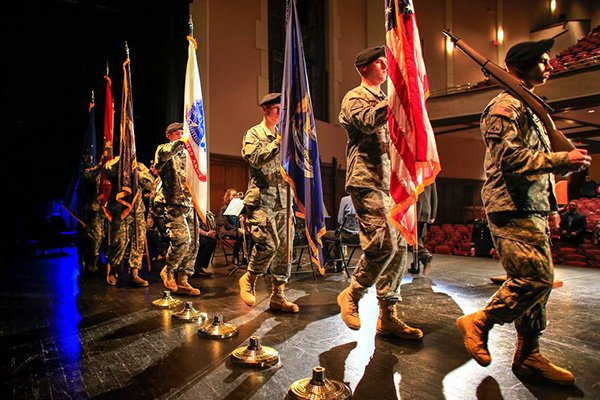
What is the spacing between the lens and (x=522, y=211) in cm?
214

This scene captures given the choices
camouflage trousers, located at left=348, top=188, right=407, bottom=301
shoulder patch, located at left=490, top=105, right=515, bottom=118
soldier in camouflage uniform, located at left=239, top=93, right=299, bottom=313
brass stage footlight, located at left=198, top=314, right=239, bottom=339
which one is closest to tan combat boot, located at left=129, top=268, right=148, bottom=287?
soldier in camouflage uniform, located at left=239, top=93, right=299, bottom=313

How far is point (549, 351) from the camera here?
108 inches

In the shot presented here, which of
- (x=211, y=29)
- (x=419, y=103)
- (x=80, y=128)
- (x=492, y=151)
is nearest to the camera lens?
(x=492, y=151)

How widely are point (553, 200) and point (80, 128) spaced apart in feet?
34.2

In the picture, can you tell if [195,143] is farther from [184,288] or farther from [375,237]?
[375,237]

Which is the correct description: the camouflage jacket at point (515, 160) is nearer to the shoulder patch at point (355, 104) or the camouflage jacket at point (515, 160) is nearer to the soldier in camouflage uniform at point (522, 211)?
the soldier in camouflage uniform at point (522, 211)

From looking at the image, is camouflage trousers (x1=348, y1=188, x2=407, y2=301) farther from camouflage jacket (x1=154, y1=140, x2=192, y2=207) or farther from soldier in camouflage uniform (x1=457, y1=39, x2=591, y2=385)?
camouflage jacket (x1=154, y1=140, x2=192, y2=207)

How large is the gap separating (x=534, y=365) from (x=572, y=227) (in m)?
7.67

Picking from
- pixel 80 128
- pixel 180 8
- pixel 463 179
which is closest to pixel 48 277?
pixel 80 128

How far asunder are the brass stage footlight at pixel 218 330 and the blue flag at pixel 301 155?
0.84 meters

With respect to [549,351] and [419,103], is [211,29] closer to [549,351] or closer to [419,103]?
[419,103]

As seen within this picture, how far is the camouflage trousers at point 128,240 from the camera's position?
5.57m

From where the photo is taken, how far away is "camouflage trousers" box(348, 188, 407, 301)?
8.88 feet

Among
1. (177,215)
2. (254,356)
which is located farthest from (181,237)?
(254,356)
